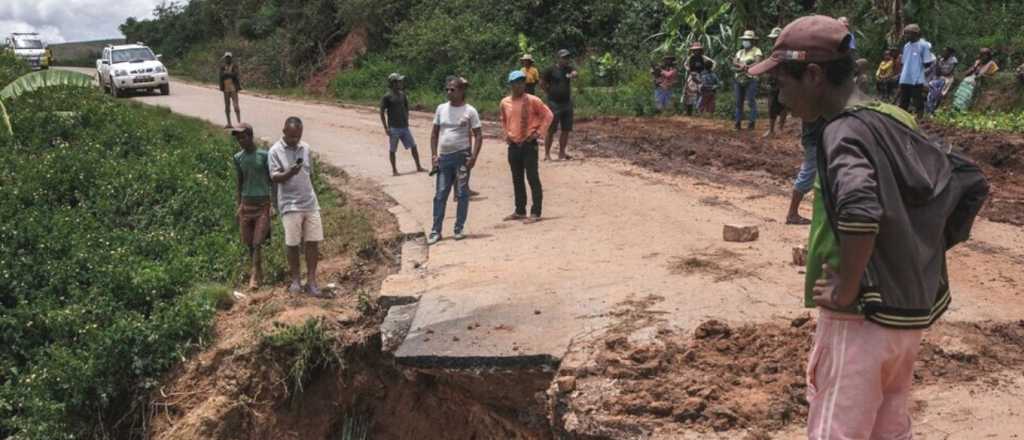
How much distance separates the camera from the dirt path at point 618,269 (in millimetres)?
5871

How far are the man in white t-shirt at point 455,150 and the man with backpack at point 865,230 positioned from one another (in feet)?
20.0

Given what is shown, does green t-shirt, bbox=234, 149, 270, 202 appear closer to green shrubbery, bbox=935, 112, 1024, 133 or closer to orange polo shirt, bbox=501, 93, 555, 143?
orange polo shirt, bbox=501, 93, 555, 143

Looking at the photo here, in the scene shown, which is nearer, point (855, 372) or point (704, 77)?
point (855, 372)

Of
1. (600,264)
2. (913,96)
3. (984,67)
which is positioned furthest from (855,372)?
(984,67)

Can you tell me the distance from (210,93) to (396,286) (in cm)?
2303

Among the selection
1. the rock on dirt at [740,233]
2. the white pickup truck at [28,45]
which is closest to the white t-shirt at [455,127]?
the rock on dirt at [740,233]

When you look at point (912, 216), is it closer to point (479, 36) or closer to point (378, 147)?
point (378, 147)

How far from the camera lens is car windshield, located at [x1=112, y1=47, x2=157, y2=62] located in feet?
84.5

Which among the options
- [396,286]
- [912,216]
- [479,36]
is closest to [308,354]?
[396,286]

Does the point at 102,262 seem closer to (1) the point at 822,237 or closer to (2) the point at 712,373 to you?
(2) the point at 712,373

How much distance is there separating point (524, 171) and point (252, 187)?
9.57ft

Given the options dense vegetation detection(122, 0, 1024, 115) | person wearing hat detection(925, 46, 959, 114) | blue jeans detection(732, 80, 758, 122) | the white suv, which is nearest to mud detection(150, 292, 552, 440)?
blue jeans detection(732, 80, 758, 122)

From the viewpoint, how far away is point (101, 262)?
9570 mm

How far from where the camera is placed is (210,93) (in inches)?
1120
